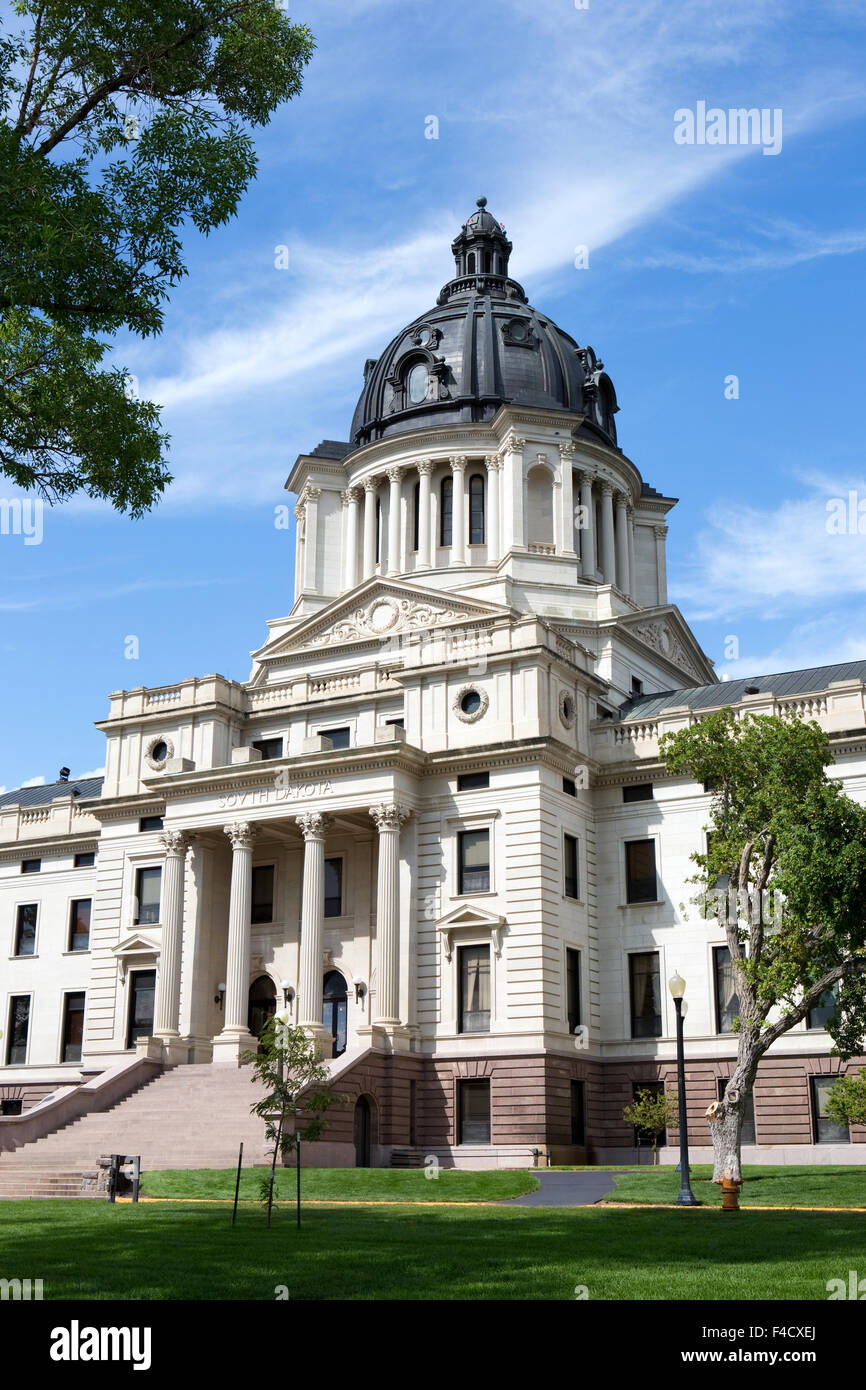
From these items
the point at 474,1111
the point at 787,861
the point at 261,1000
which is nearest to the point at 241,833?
the point at 261,1000

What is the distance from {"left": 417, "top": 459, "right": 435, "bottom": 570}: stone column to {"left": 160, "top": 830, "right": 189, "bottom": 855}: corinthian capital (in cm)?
1964

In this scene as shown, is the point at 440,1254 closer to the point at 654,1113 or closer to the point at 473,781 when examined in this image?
the point at 654,1113

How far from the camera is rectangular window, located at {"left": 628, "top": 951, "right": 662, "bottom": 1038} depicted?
151ft

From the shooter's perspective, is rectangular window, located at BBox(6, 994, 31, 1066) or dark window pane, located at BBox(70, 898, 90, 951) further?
dark window pane, located at BBox(70, 898, 90, 951)

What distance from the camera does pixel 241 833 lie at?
4756 cm

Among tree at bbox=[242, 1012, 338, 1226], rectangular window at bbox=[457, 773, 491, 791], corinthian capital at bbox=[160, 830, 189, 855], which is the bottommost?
tree at bbox=[242, 1012, 338, 1226]

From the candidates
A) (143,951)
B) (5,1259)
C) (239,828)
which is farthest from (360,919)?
(5,1259)

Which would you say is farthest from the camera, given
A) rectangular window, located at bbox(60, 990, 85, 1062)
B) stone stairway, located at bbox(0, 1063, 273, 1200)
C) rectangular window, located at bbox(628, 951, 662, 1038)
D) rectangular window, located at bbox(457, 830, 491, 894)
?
rectangular window, located at bbox(60, 990, 85, 1062)

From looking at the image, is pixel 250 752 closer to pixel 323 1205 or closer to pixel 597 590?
pixel 597 590

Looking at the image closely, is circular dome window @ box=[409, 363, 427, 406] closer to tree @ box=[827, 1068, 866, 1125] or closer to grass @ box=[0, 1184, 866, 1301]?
tree @ box=[827, 1068, 866, 1125]

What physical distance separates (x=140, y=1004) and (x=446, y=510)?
27514mm

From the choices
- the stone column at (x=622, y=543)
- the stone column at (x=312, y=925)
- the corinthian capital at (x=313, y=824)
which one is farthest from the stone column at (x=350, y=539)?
the corinthian capital at (x=313, y=824)

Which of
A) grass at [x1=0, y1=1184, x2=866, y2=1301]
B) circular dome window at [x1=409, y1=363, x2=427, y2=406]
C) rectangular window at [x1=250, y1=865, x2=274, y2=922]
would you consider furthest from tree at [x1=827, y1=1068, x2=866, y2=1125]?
circular dome window at [x1=409, y1=363, x2=427, y2=406]

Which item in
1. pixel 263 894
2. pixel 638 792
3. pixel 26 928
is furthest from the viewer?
pixel 26 928
